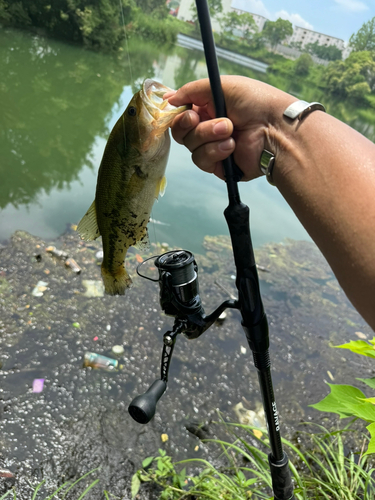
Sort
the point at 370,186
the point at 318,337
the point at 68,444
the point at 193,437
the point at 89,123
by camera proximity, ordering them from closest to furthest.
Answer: the point at 370,186, the point at 68,444, the point at 193,437, the point at 318,337, the point at 89,123

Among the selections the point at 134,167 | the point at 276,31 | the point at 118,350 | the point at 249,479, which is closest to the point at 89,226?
the point at 134,167

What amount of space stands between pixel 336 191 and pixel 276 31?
5280cm

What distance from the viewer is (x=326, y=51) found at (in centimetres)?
4262

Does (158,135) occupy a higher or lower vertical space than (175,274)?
higher

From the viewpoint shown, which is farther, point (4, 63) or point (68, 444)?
point (4, 63)

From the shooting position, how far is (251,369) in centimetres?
357

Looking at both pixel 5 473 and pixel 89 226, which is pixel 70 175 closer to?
pixel 89 226

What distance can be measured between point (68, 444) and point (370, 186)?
2.69m

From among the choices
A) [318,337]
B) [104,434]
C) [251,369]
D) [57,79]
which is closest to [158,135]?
[104,434]

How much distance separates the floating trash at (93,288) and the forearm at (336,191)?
2.96 meters

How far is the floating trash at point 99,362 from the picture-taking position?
3131mm

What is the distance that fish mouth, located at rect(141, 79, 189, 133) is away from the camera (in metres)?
1.55

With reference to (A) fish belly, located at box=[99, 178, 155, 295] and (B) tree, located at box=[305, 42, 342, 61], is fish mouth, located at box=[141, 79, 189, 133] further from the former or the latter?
(B) tree, located at box=[305, 42, 342, 61]

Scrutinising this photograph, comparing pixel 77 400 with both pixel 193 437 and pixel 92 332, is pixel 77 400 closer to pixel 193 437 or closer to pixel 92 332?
pixel 92 332
